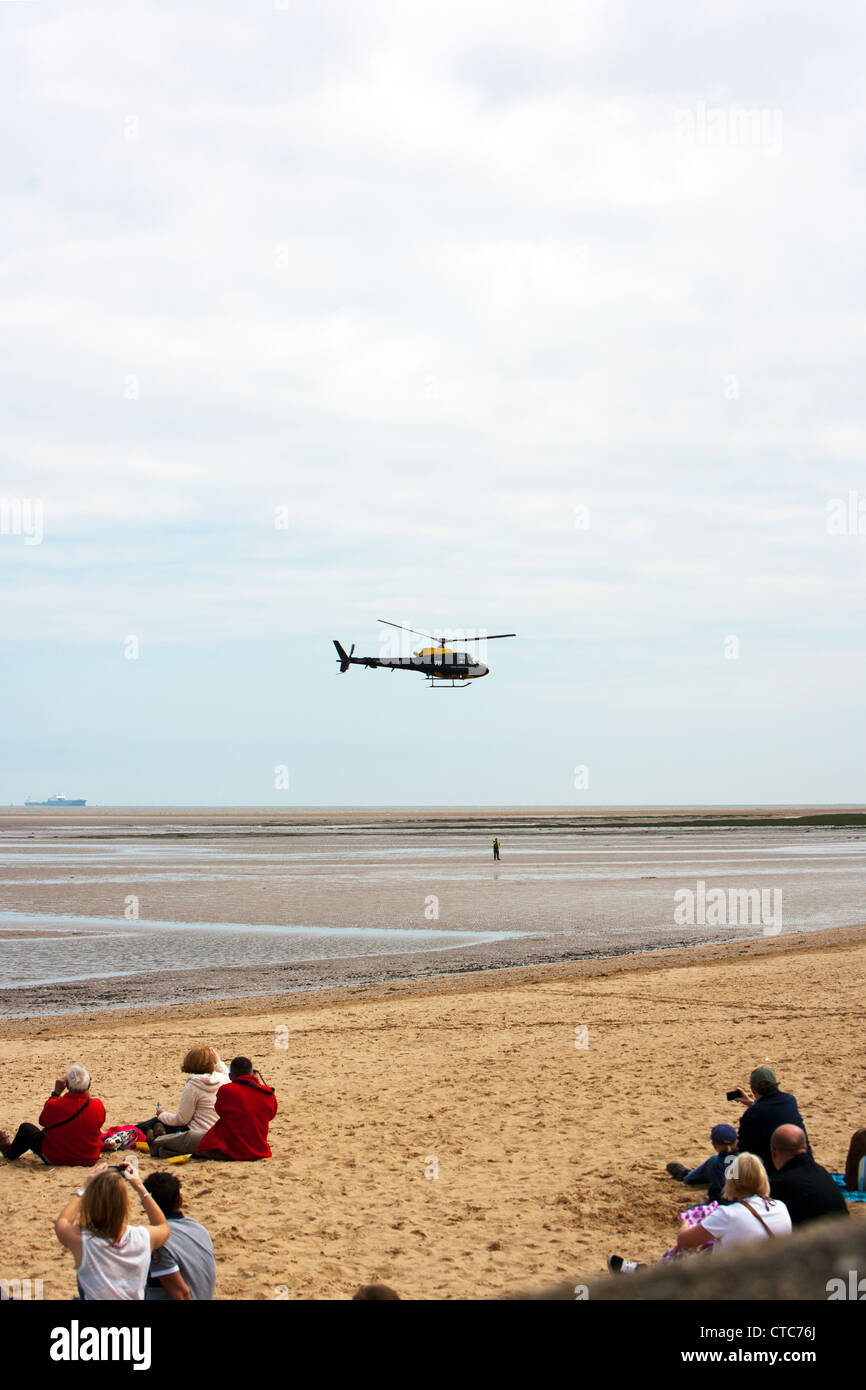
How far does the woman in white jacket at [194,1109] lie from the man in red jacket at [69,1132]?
617 millimetres

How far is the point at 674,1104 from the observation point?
11883 millimetres

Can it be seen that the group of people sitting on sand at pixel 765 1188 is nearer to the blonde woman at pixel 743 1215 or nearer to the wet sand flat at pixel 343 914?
the blonde woman at pixel 743 1215

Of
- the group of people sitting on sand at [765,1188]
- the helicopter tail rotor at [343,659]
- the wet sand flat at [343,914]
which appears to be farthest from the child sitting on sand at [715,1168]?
the helicopter tail rotor at [343,659]

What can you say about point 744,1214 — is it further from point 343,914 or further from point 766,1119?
point 343,914

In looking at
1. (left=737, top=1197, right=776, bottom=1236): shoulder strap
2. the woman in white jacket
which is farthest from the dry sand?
(left=737, top=1197, right=776, bottom=1236): shoulder strap

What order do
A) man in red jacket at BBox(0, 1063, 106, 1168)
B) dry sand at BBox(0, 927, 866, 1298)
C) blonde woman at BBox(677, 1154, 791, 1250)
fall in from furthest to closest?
man in red jacket at BBox(0, 1063, 106, 1168)
dry sand at BBox(0, 927, 866, 1298)
blonde woman at BBox(677, 1154, 791, 1250)

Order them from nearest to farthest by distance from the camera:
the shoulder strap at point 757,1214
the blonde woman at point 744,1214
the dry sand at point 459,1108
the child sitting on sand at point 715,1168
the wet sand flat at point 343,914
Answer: the shoulder strap at point 757,1214
the blonde woman at point 744,1214
the dry sand at point 459,1108
the child sitting on sand at point 715,1168
the wet sand flat at point 343,914

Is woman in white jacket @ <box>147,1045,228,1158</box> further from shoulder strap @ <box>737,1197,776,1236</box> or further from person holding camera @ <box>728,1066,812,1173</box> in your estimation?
shoulder strap @ <box>737,1197,776,1236</box>

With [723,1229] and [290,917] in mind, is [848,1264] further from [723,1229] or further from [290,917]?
[290,917]

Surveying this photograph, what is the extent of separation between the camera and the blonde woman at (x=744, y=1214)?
642cm

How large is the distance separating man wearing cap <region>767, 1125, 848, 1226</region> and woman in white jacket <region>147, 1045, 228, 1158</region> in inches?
224

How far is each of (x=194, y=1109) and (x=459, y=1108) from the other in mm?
3040

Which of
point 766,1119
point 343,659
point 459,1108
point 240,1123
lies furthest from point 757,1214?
point 343,659

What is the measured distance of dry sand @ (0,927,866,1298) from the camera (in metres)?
8.05
